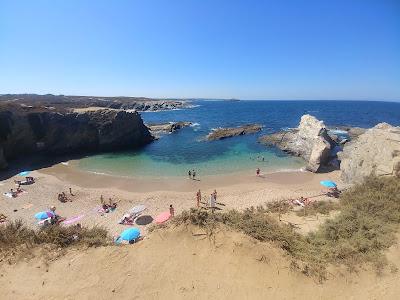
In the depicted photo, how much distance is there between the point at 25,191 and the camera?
2655 cm

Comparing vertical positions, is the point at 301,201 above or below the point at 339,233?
below

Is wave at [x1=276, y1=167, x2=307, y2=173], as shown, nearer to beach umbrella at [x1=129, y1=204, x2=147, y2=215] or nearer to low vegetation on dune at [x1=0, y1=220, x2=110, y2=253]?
beach umbrella at [x1=129, y1=204, x2=147, y2=215]

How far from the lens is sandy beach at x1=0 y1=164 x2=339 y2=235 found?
2231 centimetres

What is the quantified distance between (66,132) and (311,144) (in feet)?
118

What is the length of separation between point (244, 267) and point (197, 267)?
1867 millimetres

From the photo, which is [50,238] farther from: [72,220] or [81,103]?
[81,103]

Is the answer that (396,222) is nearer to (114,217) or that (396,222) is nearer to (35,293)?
(35,293)

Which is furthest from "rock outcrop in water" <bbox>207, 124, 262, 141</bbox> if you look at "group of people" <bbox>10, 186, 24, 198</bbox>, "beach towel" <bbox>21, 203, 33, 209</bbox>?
"beach towel" <bbox>21, 203, 33, 209</bbox>

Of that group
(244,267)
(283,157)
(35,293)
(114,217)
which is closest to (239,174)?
(283,157)

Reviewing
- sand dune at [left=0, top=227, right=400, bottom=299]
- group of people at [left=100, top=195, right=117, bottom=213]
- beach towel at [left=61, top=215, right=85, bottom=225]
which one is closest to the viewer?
sand dune at [left=0, top=227, right=400, bottom=299]

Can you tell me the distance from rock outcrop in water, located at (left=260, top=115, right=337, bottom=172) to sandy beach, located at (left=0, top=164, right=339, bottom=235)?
78.0 inches

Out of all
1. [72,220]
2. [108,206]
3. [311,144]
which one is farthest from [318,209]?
[311,144]

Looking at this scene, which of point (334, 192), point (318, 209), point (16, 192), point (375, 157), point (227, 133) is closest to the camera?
point (318, 209)

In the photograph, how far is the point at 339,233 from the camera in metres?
13.5
